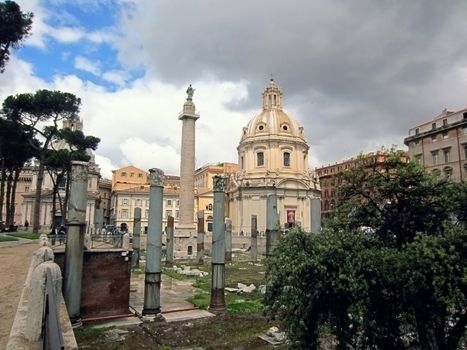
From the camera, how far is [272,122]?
62.2 metres

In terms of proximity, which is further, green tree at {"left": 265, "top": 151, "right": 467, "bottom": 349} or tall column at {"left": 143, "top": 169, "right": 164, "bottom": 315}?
tall column at {"left": 143, "top": 169, "right": 164, "bottom": 315}

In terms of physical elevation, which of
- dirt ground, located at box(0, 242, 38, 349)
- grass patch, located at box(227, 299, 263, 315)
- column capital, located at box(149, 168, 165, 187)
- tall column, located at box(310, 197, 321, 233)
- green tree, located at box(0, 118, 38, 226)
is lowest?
grass patch, located at box(227, 299, 263, 315)

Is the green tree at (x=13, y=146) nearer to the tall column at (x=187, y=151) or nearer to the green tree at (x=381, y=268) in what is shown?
the tall column at (x=187, y=151)

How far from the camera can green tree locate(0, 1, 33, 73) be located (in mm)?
21578

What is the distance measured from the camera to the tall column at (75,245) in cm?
1097

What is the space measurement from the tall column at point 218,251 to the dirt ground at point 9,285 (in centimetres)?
602

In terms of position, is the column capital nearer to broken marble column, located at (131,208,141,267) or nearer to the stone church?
broken marble column, located at (131,208,141,267)

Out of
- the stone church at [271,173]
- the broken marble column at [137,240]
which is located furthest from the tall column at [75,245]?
the stone church at [271,173]

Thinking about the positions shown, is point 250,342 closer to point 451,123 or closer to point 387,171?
point 387,171

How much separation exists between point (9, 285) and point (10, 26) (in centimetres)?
1810

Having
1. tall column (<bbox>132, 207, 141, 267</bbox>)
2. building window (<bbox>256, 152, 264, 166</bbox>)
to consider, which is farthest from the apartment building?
tall column (<bbox>132, 207, 141, 267</bbox>)

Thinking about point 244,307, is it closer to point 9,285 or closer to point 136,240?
point 9,285

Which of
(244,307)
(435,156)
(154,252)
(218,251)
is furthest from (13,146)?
(435,156)

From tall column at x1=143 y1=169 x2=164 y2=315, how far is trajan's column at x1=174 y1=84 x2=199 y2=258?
23.0 m
